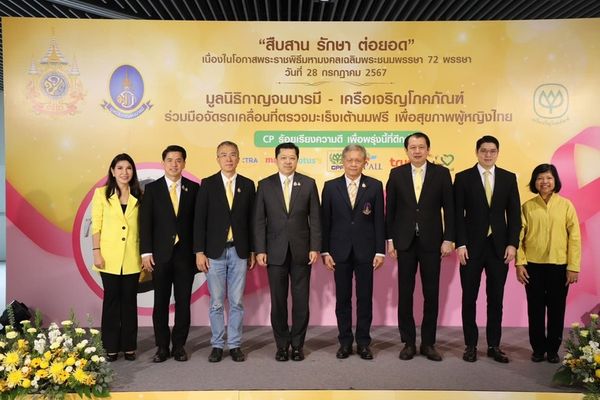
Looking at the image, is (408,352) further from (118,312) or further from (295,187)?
(118,312)

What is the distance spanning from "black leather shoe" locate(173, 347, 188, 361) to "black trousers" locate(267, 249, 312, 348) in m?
0.68

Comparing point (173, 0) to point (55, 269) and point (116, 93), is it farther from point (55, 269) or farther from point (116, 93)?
point (55, 269)

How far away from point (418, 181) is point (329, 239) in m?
0.77

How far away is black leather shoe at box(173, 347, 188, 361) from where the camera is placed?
3.60m

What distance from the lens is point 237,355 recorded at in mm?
3611

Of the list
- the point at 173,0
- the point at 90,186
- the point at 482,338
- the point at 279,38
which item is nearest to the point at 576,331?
the point at 482,338

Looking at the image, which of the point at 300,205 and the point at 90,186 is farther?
the point at 90,186

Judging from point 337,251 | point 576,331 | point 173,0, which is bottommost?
point 576,331

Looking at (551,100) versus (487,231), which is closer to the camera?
(487,231)

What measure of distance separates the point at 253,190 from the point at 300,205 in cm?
39

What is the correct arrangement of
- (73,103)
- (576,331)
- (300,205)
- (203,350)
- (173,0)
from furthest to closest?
(173,0), (73,103), (203,350), (300,205), (576,331)

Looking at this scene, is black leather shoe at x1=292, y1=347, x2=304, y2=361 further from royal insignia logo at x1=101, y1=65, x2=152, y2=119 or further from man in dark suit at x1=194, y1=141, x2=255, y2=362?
royal insignia logo at x1=101, y1=65, x2=152, y2=119

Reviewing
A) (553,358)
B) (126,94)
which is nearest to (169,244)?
(126,94)

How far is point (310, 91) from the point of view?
15.0 ft
